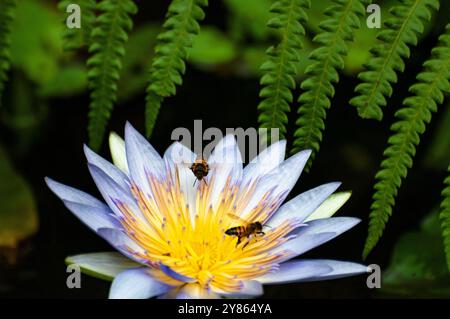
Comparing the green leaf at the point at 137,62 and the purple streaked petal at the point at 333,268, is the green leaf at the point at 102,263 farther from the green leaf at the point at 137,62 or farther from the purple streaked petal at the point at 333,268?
the green leaf at the point at 137,62

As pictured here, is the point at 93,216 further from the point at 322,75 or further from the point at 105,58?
the point at 322,75

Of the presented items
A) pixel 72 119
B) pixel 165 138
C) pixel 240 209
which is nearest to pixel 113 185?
pixel 240 209

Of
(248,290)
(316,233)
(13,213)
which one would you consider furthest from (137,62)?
(248,290)

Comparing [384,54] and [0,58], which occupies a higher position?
[0,58]

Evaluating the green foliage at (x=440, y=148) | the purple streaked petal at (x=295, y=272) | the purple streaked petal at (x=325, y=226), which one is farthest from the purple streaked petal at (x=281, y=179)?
the green foliage at (x=440, y=148)

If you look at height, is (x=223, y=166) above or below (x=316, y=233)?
above

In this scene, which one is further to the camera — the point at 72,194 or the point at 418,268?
the point at 418,268

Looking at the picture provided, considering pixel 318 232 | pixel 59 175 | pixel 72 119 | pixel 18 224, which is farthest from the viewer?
pixel 72 119

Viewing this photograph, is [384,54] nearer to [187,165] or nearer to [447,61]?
[447,61]
